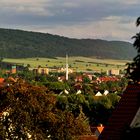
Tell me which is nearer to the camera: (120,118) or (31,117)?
(120,118)

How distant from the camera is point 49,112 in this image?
29.5 m

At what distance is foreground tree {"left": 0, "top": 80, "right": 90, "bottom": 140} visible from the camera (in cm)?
2902

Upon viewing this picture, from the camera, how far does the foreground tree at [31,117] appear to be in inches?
1142

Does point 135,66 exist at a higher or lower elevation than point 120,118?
higher

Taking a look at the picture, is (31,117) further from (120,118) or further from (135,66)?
(135,66)

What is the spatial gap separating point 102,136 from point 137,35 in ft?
22.7

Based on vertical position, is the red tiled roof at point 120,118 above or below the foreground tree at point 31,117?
above

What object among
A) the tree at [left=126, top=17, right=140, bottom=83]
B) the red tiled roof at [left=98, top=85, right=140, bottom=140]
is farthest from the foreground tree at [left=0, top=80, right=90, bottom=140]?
the tree at [left=126, top=17, right=140, bottom=83]

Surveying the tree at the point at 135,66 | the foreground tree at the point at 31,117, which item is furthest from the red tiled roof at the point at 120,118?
the foreground tree at the point at 31,117

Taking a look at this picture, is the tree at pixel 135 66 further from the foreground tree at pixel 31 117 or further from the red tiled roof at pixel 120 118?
the foreground tree at pixel 31 117

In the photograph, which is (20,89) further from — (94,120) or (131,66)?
(94,120)

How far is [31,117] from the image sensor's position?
96.3 ft

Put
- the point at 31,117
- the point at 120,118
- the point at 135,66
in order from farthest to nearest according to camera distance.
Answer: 1. the point at 31,117
2. the point at 120,118
3. the point at 135,66

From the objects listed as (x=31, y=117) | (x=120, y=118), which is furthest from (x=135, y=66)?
(x=31, y=117)
